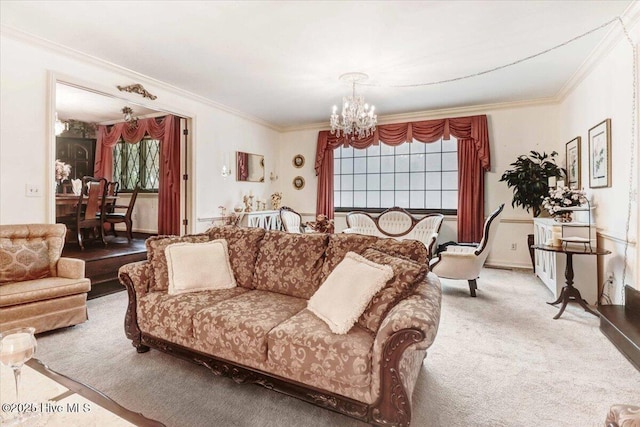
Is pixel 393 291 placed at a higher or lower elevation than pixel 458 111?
lower

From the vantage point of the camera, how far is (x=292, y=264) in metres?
2.39

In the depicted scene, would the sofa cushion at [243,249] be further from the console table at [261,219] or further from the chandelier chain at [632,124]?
the chandelier chain at [632,124]

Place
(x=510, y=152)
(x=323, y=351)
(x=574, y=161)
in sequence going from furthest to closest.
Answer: (x=510, y=152) < (x=574, y=161) < (x=323, y=351)

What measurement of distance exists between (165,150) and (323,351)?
5.05m

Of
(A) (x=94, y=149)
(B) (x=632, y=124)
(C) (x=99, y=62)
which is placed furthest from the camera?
(A) (x=94, y=149)

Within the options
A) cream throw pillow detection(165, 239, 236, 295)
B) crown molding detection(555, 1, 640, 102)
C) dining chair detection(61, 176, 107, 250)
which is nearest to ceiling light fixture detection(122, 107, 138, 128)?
dining chair detection(61, 176, 107, 250)

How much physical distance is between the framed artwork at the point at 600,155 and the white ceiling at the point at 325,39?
84cm

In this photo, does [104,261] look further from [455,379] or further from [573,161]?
[573,161]

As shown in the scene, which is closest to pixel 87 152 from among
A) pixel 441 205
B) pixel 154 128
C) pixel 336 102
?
pixel 154 128

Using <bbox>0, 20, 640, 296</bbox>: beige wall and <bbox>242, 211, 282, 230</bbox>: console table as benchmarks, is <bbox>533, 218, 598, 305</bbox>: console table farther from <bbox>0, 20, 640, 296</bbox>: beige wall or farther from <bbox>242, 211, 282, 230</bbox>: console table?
<bbox>242, 211, 282, 230</bbox>: console table

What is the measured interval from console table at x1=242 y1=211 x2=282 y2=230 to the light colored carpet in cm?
289

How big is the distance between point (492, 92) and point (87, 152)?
26.0 ft

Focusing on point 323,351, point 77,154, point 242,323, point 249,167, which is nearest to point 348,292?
point 323,351

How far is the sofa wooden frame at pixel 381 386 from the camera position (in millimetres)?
1441
